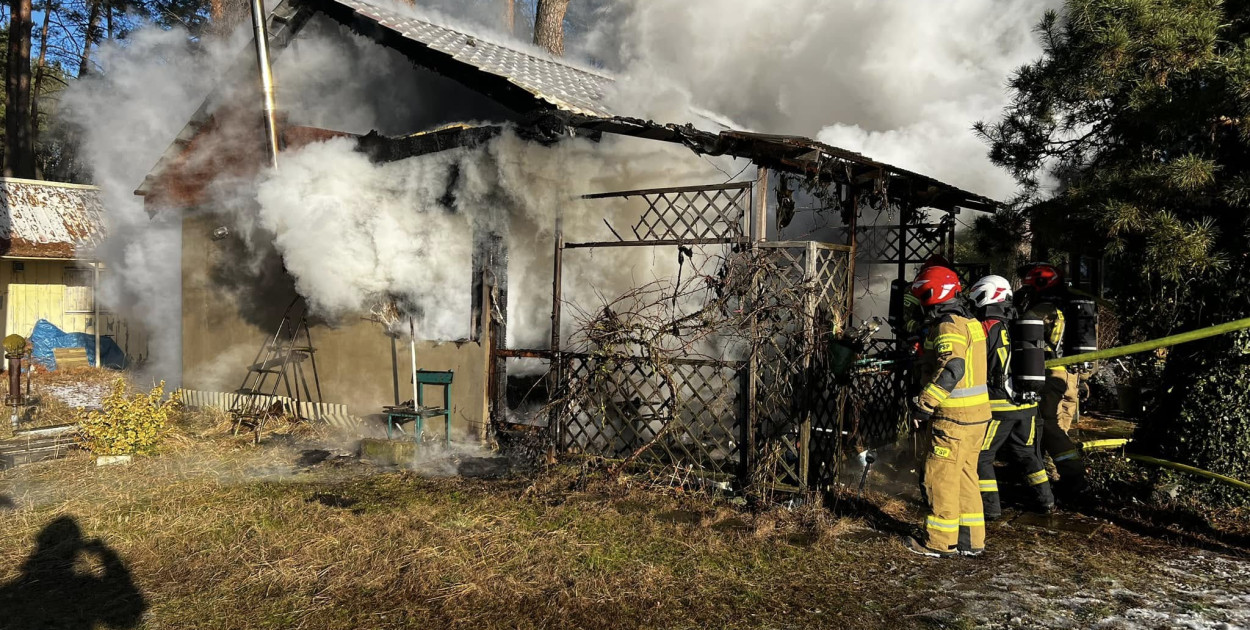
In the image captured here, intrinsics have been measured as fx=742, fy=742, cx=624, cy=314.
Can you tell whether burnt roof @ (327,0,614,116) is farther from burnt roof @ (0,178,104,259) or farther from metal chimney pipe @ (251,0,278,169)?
burnt roof @ (0,178,104,259)

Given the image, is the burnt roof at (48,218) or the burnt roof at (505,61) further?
the burnt roof at (48,218)

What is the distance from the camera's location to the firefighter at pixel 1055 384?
6.68m

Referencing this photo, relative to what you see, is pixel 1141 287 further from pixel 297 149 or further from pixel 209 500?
pixel 297 149

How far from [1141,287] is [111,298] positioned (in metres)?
21.2

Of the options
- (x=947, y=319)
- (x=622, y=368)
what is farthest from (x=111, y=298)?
(x=947, y=319)

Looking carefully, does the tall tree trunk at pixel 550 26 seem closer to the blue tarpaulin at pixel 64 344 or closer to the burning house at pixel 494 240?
the burning house at pixel 494 240

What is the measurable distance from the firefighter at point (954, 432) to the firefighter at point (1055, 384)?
121 centimetres

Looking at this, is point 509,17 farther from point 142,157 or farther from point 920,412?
point 920,412

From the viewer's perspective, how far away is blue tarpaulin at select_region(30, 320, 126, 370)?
17.8m

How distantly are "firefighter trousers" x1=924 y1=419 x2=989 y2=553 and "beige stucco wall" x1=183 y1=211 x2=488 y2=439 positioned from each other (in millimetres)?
5321

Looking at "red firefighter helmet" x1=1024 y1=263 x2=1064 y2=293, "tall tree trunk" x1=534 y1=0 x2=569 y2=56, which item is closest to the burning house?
"red firefighter helmet" x1=1024 y1=263 x2=1064 y2=293

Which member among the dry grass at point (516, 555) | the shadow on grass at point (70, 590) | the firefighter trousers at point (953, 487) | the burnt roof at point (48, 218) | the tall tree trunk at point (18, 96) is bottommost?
the shadow on grass at point (70, 590)

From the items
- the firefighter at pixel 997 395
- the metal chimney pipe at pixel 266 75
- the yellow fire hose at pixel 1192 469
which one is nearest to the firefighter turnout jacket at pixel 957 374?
the firefighter at pixel 997 395

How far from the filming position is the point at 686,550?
17.9ft
